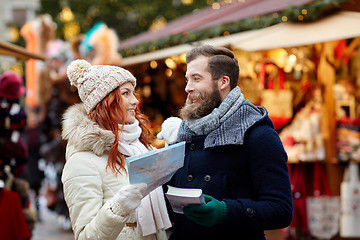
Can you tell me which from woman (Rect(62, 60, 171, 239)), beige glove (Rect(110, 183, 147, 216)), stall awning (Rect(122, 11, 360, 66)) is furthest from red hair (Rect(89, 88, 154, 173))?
stall awning (Rect(122, 11, 360, 66))

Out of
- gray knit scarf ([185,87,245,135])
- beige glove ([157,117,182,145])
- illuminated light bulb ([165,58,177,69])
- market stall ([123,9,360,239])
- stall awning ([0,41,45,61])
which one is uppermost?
Answer: stall awning ([0,41,45,61])

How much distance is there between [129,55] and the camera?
10.5m

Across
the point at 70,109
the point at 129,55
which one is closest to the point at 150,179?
the point at 70,109

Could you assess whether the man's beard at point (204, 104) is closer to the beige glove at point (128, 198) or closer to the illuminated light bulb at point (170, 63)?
the beige glove at point (128, 198)

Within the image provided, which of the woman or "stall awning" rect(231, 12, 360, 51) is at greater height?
"stall awning" rect(231, 12, 360, 51)

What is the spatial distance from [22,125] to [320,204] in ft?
13.0

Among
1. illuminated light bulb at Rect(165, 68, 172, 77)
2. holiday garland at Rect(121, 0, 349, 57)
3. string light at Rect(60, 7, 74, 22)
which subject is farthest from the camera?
string light at Rect(60, 7, 74, 22)

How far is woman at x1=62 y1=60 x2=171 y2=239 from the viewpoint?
2.70m

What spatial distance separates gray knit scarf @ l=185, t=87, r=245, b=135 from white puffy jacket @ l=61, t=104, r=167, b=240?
0.54m

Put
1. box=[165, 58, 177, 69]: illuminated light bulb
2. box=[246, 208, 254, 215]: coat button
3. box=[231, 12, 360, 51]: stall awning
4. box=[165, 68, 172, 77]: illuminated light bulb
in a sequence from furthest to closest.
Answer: box=[165, 68, 172, 77]: illuminated light bulb → box=[165, 58, 177, 69]: illuminated light bulb → box=[231, 12, 360, 51]: stall awning → box=[246, 208, 254, 215]: coat button

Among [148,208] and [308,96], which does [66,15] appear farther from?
[148,208]

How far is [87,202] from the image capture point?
106 inches

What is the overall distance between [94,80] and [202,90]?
666 mm

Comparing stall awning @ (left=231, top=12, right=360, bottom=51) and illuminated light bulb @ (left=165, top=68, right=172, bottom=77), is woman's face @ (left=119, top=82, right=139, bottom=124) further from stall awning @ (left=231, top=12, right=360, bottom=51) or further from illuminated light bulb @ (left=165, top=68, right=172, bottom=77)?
illuminated light bulb @ (left=165, top=68, right=172, bottom=77)
